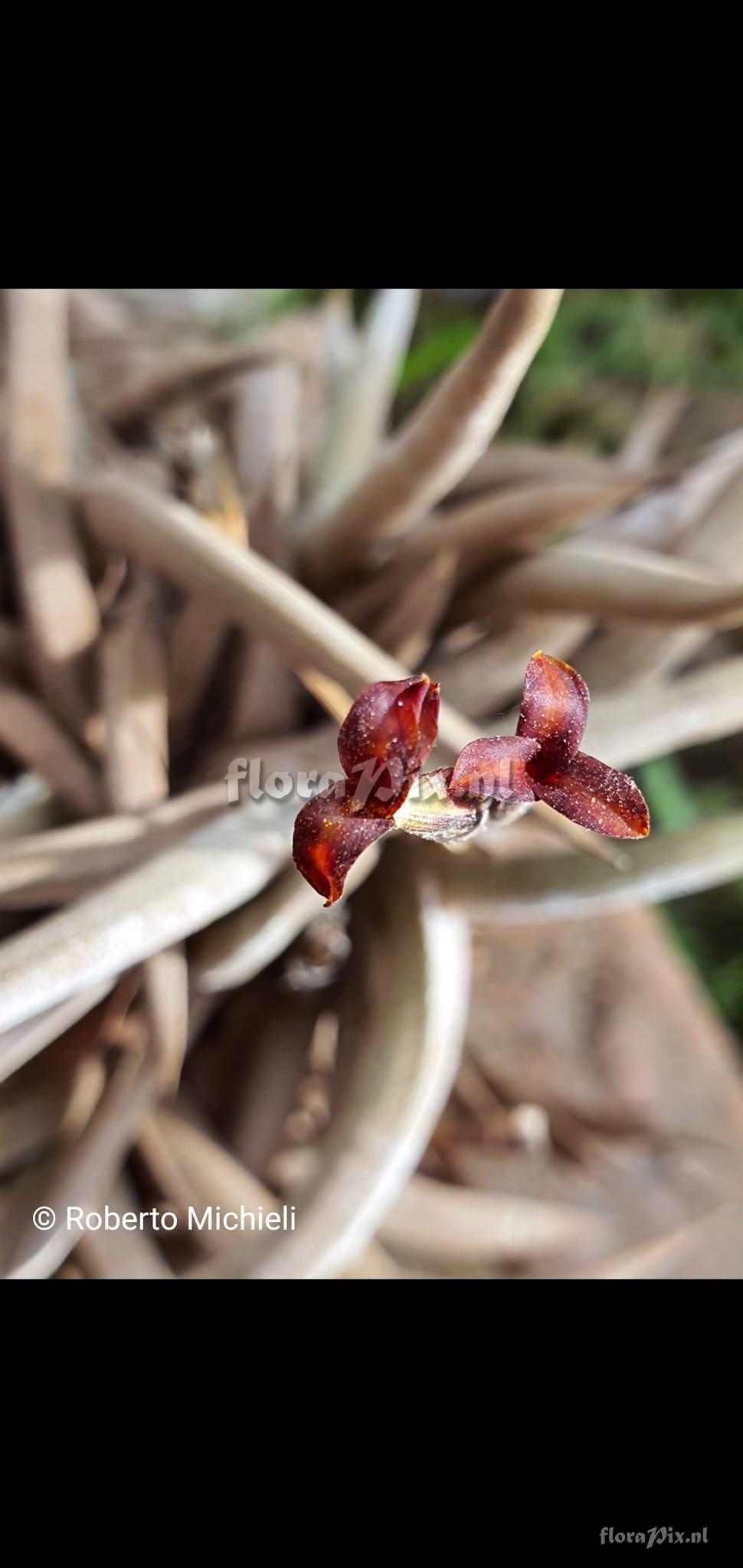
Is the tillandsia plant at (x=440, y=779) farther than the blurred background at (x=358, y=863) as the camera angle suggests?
No

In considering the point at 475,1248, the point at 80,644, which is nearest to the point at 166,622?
the point at 80,644

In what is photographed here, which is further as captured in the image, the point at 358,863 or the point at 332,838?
the point at 358,863

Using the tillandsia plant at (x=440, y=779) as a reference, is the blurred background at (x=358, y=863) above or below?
above

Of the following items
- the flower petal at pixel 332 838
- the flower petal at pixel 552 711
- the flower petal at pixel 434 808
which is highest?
the flower petal at pixel 552 711

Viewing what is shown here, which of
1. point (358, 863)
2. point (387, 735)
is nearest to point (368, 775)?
point (387, 735)

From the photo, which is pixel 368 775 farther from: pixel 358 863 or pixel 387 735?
pixel 358 863

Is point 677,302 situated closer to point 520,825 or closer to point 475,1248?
point 520,825
